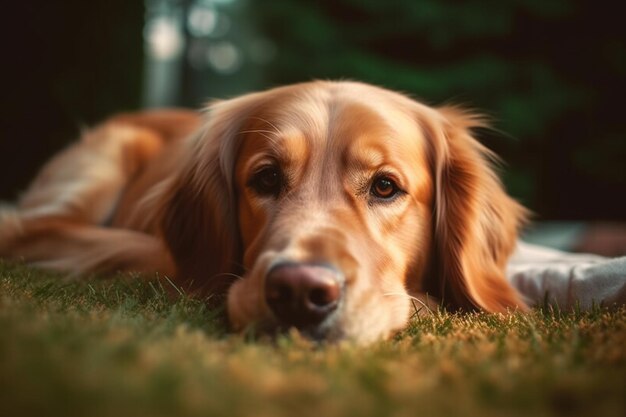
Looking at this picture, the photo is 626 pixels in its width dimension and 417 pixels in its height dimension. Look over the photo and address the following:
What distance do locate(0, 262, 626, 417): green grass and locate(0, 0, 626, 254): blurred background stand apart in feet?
13.5

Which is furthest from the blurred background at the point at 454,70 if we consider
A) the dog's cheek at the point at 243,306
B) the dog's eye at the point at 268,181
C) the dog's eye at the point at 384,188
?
the dog's cheek at the point at 243,306

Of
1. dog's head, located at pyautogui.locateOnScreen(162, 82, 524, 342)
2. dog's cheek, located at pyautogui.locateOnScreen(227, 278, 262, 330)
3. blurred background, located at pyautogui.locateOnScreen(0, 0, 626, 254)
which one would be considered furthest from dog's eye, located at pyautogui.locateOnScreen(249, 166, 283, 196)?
blurred background, located at pyautogui.locateOnScreen(0, 0, 626, 254)

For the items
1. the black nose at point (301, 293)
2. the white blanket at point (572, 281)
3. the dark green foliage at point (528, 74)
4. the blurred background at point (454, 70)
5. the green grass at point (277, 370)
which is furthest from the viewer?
the dark green foliage at point (528, 74)

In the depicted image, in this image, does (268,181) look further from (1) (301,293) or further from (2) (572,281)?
(2) (572,281)

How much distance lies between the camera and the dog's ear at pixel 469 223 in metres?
2.52

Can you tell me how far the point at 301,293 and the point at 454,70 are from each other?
528 centimetres

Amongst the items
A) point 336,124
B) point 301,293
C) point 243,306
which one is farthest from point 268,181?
point 301,293

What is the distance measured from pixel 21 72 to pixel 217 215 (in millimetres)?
3424

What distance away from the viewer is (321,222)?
1.95 meters

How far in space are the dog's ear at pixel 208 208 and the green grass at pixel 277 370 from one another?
2.86 feet

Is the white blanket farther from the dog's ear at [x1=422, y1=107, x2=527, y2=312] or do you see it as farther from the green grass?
the green grass

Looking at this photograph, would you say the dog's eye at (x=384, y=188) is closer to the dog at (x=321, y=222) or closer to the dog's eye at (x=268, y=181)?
the dog at (x=321, y=222)

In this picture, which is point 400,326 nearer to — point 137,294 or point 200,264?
point 137,294

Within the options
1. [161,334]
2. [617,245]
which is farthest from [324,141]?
[617,245]
